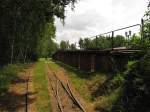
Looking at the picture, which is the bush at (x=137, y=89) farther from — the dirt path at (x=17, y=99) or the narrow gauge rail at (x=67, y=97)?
the dirt path at (x=17, y=99)

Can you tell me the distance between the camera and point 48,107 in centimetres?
1539

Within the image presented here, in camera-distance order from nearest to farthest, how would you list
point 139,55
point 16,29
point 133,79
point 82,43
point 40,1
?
point 133,79 → point 139,55 → point 40,1 → point 82,43 → point 16,29

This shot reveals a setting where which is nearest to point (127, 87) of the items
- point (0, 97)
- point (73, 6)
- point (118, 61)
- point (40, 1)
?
point (118, 61)

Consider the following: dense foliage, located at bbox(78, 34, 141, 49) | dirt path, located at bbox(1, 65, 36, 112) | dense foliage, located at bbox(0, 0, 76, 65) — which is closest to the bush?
dense foliage, located at bbox(78, 34, 141, 49)

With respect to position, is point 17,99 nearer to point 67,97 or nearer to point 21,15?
point 67,97

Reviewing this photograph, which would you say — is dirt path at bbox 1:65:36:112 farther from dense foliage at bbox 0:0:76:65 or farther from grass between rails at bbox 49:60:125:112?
dense foliage at bbox 0:0:76:65

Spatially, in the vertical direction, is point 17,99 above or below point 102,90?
below

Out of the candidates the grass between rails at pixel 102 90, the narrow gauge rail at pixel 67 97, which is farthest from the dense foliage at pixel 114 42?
the narrow gauge rail at pixel 67 97

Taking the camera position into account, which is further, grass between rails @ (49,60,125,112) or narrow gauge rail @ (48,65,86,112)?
narrow gauge rail @ (48,65,86,112)

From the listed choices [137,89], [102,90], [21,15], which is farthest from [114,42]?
[21,15]

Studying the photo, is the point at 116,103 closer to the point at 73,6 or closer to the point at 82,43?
the point at 73,6

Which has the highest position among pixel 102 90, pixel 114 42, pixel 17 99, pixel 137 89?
pixel 114 42

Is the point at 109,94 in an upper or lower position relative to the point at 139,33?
lower

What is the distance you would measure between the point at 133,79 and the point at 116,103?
131 cm
